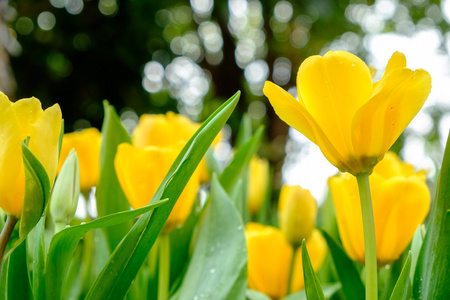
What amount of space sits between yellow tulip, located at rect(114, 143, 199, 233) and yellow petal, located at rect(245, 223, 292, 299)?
0.17 meters

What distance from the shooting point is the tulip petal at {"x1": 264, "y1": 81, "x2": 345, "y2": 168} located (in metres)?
0.33

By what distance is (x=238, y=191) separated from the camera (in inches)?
23.2

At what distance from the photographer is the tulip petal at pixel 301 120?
0.33 meters

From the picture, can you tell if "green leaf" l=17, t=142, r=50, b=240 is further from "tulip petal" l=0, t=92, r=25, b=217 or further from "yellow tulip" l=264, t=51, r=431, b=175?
"yellow tulip" l=264, t=51, r=431, b=175

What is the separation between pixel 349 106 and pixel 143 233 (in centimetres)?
17

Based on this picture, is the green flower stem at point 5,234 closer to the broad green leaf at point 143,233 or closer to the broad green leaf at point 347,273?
the broad green leaf at point 143,233

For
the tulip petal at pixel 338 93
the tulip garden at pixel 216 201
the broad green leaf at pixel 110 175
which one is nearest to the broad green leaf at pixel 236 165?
the tulip garden at pixel 216 201

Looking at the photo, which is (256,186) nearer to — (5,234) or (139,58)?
(5,234)

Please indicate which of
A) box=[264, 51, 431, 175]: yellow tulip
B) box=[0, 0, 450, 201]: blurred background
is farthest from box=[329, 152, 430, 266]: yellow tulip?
box=[0, 0, 450, 201]: blurred background

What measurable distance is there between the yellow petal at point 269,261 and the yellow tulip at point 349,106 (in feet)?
0.97

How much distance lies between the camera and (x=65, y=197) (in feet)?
1.22

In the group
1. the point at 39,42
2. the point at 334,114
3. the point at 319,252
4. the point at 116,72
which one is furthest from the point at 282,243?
the point at 39,42

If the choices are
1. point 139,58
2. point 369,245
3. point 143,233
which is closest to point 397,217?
point 369,245

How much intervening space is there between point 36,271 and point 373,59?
18.5 feet
